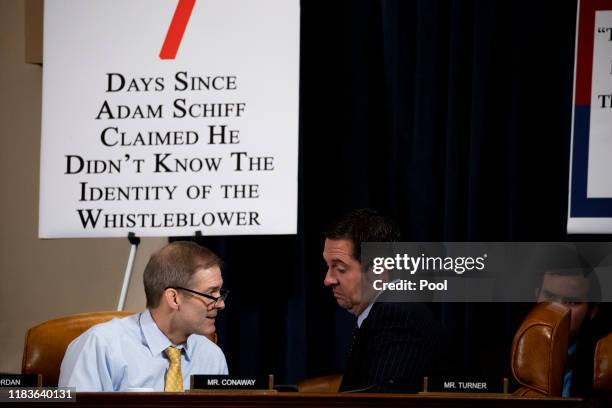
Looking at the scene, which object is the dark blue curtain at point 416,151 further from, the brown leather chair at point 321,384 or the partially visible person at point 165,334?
the partially visible person at point 165,334

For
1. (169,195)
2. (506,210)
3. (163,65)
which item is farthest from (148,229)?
(506,210)

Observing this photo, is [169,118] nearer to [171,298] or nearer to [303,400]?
[171,298]

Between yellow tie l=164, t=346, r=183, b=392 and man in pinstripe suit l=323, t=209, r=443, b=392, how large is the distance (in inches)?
18.8

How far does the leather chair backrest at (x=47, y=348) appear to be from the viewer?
2730mm

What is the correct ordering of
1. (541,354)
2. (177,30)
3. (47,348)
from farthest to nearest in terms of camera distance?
1. (177,30)
2. (47,348)
3. (541,354)

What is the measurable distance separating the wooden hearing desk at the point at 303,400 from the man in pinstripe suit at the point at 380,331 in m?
0.67

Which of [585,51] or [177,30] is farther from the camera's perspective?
[177,30]

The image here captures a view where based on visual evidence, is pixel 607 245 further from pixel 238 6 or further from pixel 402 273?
pixel 238 6

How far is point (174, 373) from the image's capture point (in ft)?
8.86

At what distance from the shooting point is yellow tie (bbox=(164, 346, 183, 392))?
8.71 feet

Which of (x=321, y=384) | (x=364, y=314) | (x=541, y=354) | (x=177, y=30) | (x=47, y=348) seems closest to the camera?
(x=541, y=354)

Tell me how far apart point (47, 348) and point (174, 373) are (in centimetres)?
40

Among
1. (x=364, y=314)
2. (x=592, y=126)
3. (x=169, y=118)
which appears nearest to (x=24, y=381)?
(x=364, y=314)

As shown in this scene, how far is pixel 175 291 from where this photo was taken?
9.13 feet
